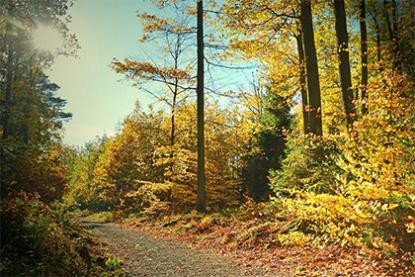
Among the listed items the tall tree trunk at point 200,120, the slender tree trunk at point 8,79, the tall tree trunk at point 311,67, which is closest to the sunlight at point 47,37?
the slender tree trunk at point 8,79

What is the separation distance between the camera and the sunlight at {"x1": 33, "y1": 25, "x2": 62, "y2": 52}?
14133 mm

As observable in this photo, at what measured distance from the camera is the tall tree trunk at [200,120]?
1492 cm

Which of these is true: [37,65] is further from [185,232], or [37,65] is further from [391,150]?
[391,150]

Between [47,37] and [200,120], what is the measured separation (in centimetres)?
694

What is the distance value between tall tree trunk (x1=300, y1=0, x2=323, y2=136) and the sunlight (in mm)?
8997

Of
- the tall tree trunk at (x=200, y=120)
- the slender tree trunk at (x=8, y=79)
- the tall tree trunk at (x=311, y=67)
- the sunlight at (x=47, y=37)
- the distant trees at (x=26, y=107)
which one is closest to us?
the distant trees at (x=26, y=107)

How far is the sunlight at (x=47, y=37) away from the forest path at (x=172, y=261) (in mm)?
8258

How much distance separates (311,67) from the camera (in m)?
11.2

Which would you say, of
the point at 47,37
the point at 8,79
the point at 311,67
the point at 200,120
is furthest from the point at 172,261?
the point at 8,79

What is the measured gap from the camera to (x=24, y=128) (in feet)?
68.8

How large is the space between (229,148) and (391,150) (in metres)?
17.3

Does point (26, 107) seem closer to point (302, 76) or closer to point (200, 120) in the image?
point (200, 120)

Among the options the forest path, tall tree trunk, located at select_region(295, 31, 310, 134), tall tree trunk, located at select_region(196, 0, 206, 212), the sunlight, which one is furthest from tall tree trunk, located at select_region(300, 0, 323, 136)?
the sunlight

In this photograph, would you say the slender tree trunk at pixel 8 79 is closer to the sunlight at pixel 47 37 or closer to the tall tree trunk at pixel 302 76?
the sunlight at pixel 47 37
